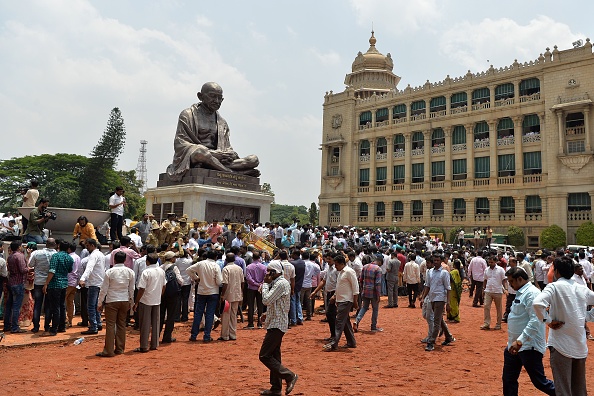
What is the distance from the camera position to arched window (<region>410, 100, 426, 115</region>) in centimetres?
4419

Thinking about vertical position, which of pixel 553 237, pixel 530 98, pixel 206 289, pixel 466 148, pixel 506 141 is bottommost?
pixel 206 289

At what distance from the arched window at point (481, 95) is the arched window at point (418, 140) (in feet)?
19.0

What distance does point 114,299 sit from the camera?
725cm

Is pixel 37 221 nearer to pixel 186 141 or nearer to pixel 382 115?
pixel 186 141

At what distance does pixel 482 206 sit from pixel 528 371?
37.4m

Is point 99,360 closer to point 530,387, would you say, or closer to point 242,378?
point 242,378

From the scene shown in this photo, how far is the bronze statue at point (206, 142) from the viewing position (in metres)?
17.9

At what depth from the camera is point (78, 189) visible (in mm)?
49188

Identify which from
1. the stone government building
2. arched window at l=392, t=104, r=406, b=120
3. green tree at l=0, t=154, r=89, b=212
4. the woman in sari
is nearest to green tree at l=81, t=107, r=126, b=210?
green tree at l=0, t=154, r=89, b=212

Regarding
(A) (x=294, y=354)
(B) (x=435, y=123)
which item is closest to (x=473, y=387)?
(A) (x=294, y=354)

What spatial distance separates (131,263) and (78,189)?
4522 cm

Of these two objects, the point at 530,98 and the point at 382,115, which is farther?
the point at 382,115

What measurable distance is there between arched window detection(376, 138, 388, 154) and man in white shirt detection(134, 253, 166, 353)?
41.1 metres

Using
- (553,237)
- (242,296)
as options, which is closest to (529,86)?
(553,237)
